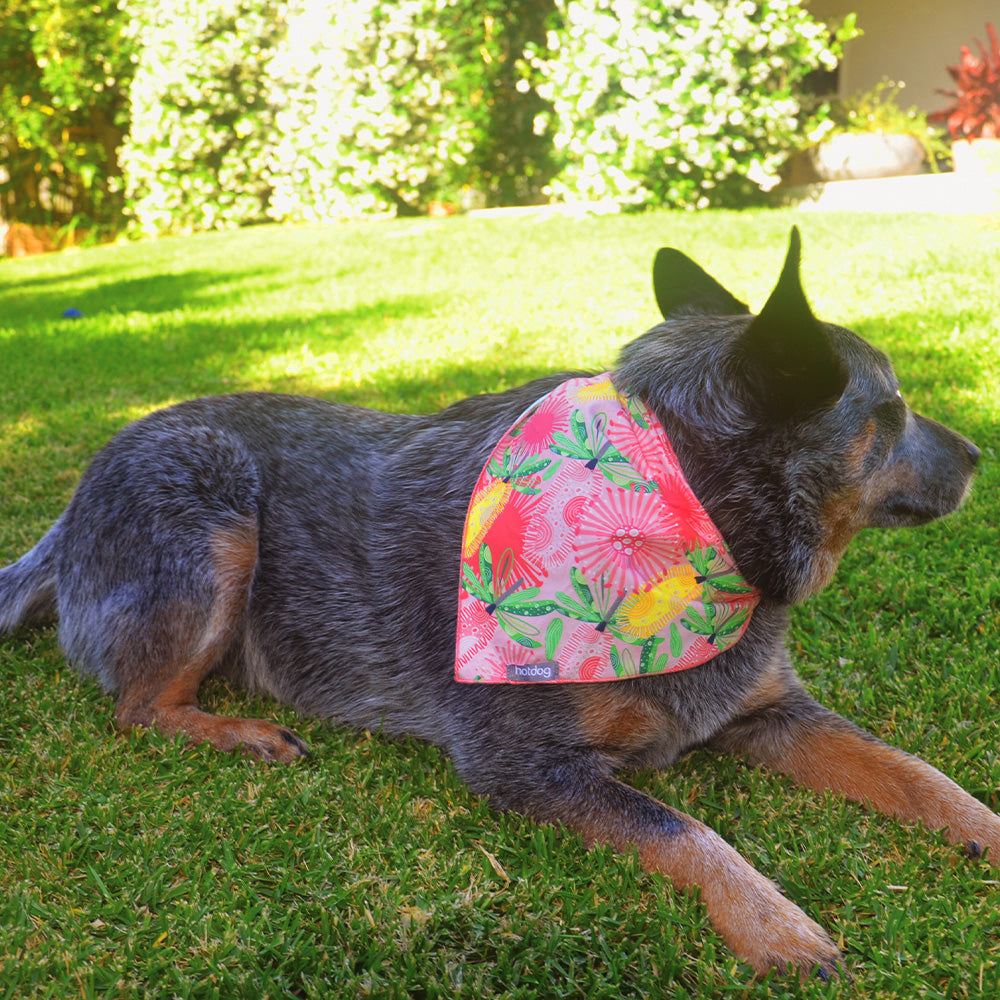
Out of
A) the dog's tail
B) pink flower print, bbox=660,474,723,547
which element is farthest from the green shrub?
pink flower print, bbox=660,474,723,547

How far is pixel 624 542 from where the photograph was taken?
250cm

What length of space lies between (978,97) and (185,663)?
37.4 ft

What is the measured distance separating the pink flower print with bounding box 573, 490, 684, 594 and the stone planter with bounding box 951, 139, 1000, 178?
869cm

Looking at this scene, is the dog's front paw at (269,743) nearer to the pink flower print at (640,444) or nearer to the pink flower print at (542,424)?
the pink flower print at (542,424)

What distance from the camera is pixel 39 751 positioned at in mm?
2750

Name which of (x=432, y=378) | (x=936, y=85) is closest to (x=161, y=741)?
(x=432, y=378)

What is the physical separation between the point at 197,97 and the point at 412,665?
12.7 metres

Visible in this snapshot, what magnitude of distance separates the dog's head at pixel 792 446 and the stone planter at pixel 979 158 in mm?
8241

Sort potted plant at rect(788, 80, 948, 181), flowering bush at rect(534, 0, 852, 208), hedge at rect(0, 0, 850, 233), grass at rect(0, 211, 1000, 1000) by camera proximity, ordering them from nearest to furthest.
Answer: grass at rect(0, 211, 1000, 1000) < flowering bush at rect(534, 0, 852, 208) < hedge at rect(0, 0, 850, 233) < potted plant at rect(788, 80, 948, 181)

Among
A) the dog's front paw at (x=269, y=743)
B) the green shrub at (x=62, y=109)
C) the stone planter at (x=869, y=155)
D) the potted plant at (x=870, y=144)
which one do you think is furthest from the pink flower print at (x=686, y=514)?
the green shrub at (x=62, y=109)

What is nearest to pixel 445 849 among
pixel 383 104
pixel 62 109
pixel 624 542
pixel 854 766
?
pixel 624 542

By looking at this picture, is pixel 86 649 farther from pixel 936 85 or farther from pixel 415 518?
pixel 936 85

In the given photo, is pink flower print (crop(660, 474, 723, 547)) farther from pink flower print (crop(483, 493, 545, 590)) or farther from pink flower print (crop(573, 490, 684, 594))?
pink flower print (crop(483, 493, 545, 590))

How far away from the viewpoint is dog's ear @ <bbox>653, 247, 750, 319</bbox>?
9.89 ft
